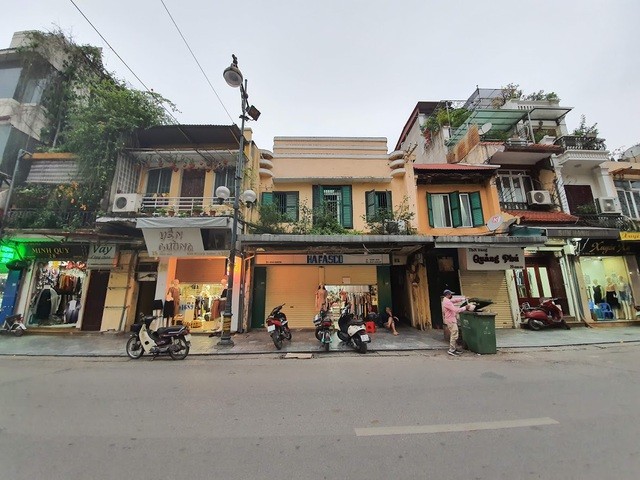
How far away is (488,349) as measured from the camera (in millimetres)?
8312

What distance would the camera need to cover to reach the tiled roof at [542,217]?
13.3 meters

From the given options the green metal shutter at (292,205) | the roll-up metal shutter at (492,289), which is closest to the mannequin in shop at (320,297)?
the green metal shutter at (292,205)

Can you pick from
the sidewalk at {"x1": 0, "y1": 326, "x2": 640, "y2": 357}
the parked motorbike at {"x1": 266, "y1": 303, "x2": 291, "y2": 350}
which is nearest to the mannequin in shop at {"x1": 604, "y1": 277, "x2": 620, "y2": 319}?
the sidewalk at {"x1": 0, "y1": 326, "x2": 640, "y2": 357}

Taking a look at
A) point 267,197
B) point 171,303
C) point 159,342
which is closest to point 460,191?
point 267,197

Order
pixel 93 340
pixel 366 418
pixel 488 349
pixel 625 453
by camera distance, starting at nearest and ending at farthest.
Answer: pixel 625 453
pixel 366 418
pixel 488 349
pixel 93 340

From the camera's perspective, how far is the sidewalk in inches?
354

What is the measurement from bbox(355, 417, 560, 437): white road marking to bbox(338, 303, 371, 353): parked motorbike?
4.68m

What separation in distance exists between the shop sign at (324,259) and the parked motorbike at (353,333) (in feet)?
12.8

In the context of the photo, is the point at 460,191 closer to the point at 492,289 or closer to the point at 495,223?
the point at 495,223

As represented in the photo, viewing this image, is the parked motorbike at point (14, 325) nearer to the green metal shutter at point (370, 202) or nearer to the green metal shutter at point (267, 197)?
the green metal shutter at point (267, 197)

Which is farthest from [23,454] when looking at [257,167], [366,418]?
[257,167]

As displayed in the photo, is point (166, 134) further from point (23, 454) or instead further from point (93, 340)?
point (23, 454)

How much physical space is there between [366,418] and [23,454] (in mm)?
4367

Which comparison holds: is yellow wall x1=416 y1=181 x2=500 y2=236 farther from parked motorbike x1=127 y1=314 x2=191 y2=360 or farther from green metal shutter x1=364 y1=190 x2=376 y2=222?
parked motorbike x1=127 y1=314 x2=191 y2=360
